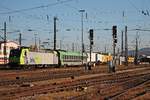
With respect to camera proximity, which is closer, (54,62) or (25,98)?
(25,98)

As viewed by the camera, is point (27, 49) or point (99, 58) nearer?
point (27, 49)

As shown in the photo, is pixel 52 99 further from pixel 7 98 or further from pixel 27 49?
pixel 27 49

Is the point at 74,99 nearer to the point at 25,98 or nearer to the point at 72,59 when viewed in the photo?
the point at 25,98

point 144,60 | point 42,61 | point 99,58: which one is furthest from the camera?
point 144,60

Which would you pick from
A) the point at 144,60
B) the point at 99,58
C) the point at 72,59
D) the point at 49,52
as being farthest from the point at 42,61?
the point at 144,60

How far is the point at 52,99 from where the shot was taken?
651 inches

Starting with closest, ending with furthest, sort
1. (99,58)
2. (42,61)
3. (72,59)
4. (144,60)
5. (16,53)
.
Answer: (16,53)
(42,61)
(72,59)
(99,58)
(144,60)

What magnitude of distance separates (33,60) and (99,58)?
45.8 meters

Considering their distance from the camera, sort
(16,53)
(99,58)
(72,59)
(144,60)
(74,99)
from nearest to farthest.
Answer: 1. (74,99)
2. (16,53)
3. (72,59)
4. (99,58)
5. (144,60)

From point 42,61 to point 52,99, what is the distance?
4396 centimetres

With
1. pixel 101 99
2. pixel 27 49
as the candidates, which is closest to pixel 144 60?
pixel 27 49

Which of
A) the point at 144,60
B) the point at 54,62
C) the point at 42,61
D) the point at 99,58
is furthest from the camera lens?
the point at 144,60

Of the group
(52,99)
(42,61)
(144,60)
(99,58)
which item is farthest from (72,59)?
(144,60)

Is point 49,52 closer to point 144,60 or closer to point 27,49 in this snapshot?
point 27,49
